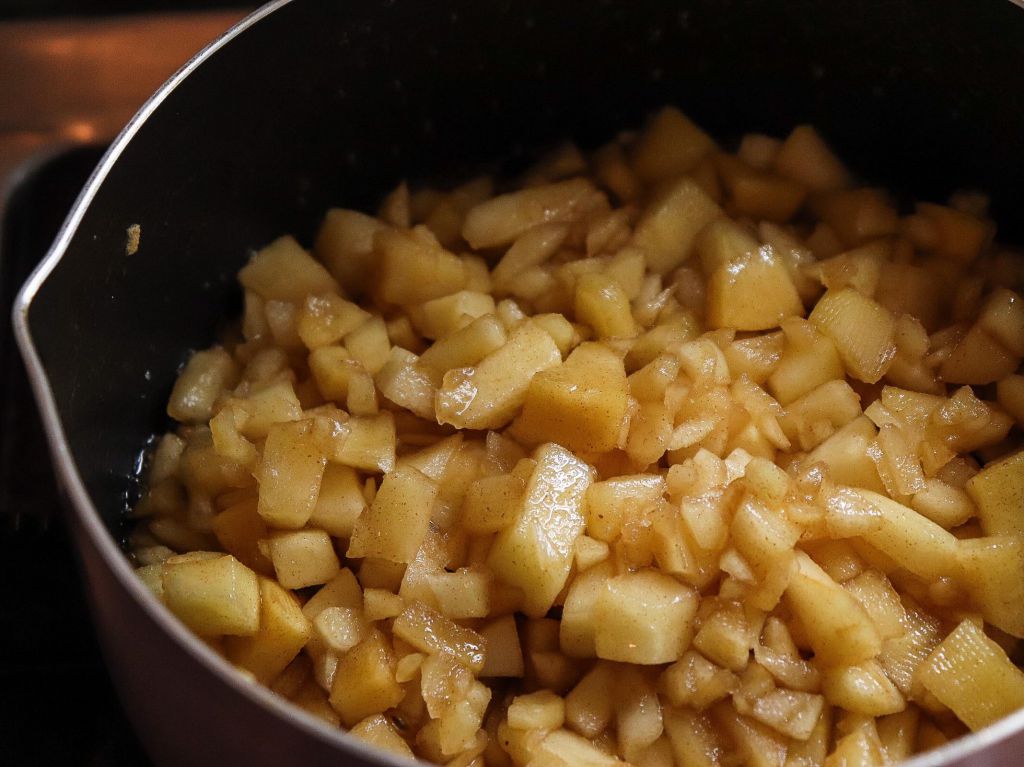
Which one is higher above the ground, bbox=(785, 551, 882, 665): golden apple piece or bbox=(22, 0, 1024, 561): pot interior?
bbox=(22, 0, 1024, 561): pot interior

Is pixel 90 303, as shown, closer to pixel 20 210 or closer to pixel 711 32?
pixel 20 210

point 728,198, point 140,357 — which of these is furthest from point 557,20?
point 140,357

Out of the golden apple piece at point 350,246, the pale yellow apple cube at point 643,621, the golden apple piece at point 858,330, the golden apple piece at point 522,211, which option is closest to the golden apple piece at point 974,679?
the pale yellow apple cube at point 643,621

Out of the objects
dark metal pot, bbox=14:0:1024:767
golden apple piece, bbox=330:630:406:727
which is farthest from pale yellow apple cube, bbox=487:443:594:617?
dark metal pot, bbox=14:0:1024:767

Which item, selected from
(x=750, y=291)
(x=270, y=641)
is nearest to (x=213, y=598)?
(x=270, y=641)

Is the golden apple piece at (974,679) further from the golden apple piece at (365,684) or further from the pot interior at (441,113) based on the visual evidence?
the pot interior at (441,113)

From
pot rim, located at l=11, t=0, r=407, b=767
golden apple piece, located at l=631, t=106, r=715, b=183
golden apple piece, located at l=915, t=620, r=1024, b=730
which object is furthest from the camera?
golden apple piece, located at l=631, t=106, r=715, b=183

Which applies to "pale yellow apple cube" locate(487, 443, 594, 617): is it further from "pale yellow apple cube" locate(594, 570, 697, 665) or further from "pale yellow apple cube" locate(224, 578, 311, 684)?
"pale yellow apple cube" locate(224, 578, 311, 684)
